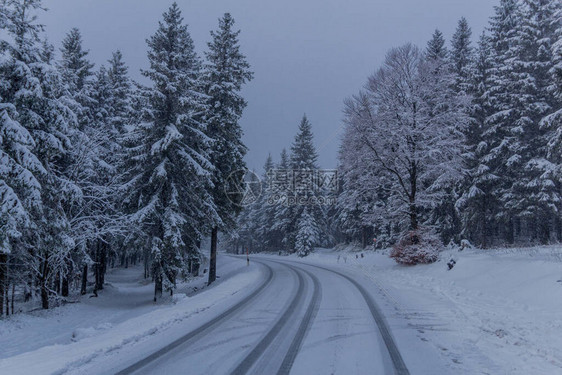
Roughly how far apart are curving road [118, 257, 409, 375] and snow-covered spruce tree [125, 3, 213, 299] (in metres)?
7.71

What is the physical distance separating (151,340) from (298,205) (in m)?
36.6

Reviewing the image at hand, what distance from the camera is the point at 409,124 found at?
60.8 feet

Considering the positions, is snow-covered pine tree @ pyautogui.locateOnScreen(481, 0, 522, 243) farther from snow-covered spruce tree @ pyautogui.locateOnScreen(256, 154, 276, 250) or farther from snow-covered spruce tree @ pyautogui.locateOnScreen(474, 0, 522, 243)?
snow-covered spruce tree @ pyautogui.locateOnScreen(256, 154, 276, 250)

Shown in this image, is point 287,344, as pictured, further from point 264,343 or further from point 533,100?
point 533,100

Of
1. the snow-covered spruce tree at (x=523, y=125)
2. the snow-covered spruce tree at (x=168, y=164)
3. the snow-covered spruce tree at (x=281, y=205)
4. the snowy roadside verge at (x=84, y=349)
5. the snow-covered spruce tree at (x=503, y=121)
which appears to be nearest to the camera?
the snowy roadside verge at (x=84, y=349)

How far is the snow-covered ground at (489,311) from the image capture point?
18.4 ft

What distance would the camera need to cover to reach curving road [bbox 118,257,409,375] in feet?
17.4

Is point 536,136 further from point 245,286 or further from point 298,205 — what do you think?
point 298,205

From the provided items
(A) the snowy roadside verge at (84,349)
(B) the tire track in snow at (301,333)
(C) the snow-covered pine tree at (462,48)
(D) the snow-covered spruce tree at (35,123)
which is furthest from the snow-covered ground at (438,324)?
(C) the snow-covered pine tree at (462,48)

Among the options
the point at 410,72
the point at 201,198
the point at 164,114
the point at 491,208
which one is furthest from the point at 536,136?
the point at 164,114

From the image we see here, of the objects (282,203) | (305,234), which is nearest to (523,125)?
(305,234)

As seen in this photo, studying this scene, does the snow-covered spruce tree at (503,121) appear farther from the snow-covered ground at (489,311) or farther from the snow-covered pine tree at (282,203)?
the snow-covered pine tree at (282,203)

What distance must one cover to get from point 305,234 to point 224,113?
2317 centimetres

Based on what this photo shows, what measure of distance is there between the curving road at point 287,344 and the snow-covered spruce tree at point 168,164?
303 inches
